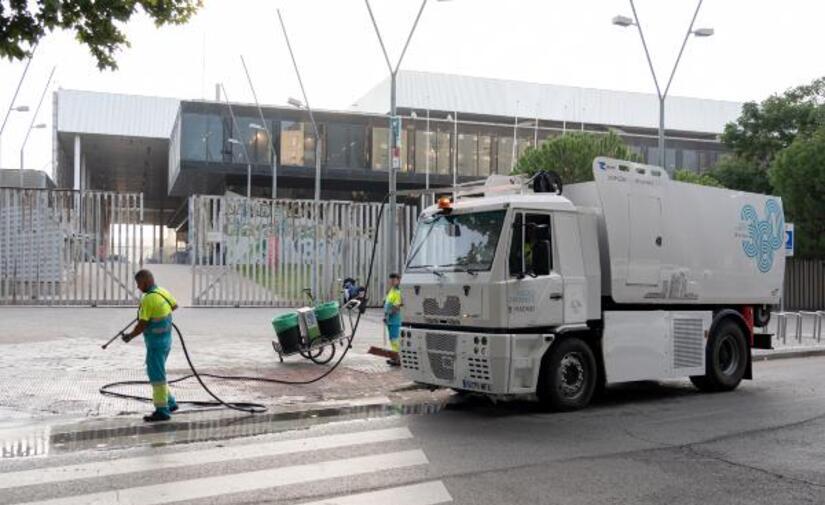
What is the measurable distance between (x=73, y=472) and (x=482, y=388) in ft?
14.7

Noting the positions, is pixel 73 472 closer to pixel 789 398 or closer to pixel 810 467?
pixel 810 467

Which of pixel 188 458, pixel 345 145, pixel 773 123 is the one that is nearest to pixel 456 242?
pixel 188 458

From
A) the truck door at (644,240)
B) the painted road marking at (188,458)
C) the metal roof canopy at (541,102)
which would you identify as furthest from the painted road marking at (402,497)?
the metal roof canopy at (541,102)

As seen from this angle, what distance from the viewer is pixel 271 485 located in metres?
6.46

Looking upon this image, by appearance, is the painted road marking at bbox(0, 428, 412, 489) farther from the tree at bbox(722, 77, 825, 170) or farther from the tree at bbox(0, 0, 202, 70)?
the tree at bbox(722, 77, 825, 170)

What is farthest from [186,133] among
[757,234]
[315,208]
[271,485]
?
[271,485]

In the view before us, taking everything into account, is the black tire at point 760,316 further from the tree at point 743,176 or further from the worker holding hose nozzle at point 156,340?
the tree at point 743,176

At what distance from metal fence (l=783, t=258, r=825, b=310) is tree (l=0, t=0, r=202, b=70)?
30.3m

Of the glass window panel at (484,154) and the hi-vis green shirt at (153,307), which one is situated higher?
the glass window panel at (484,154)

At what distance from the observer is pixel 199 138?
46875mm

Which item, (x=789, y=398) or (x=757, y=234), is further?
(x=757, y=234)

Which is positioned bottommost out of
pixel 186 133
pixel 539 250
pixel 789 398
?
pixel 789 398

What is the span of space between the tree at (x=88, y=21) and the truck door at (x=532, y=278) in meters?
4.53

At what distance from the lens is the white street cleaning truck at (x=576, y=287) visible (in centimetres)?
937
